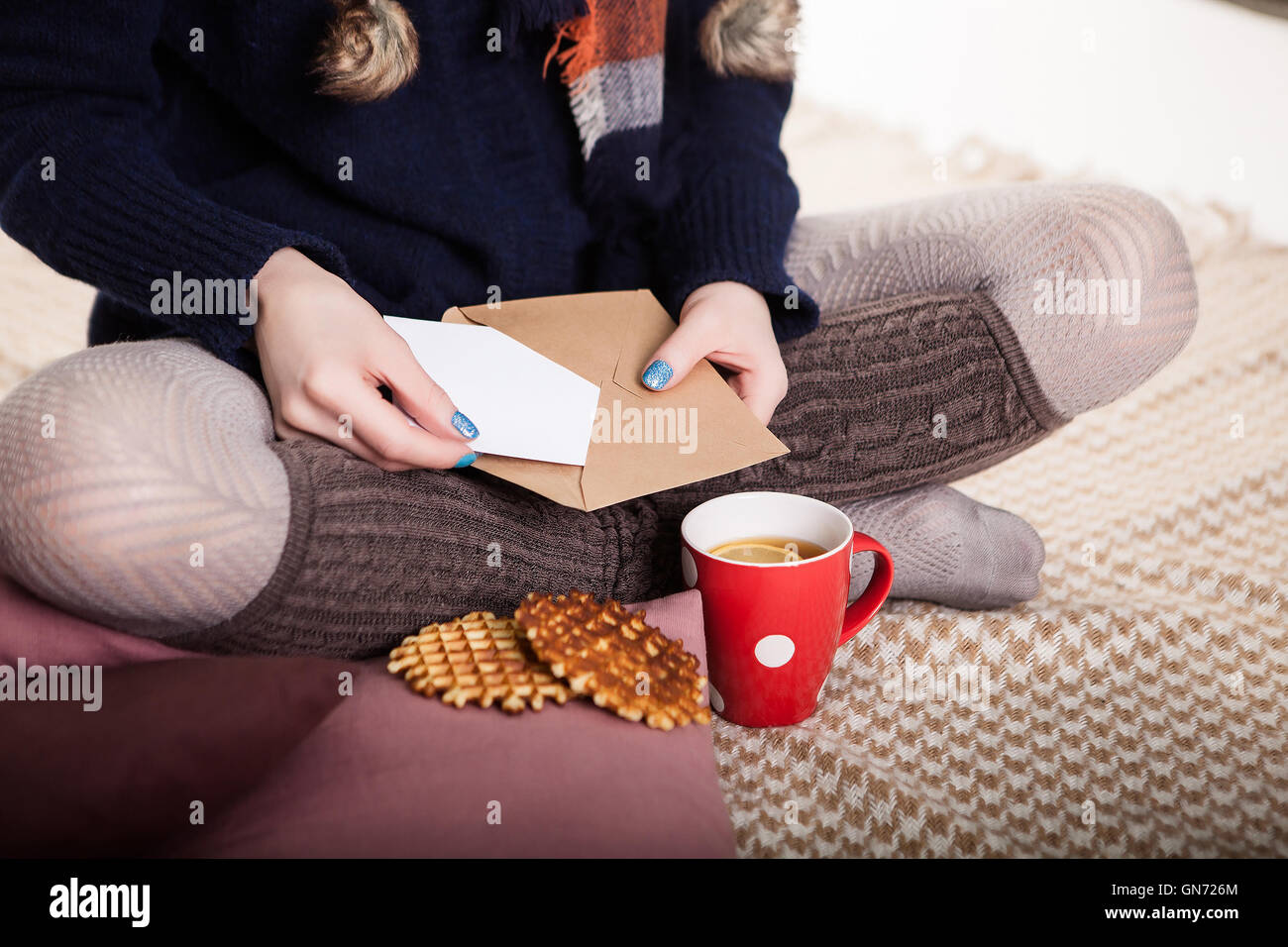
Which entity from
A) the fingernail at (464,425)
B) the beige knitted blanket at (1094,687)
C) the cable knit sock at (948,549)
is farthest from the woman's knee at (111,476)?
the cable knit sock at (948,549)

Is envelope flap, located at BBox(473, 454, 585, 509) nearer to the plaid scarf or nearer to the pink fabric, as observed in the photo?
the pink fabric

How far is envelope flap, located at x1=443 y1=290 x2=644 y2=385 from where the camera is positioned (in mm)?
626

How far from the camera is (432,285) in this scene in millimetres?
709

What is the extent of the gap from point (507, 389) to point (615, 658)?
18 cm

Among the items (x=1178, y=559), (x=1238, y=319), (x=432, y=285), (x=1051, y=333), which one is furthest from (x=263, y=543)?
(x=1238, y=319)

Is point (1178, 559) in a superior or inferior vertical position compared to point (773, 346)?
inferior

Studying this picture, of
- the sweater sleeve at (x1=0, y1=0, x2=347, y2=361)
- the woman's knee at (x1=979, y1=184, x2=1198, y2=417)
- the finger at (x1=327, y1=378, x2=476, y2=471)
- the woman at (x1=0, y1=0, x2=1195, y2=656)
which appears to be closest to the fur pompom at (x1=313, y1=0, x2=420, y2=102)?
the woman at (x1=0, y1=0, x2=1195, y2=656)

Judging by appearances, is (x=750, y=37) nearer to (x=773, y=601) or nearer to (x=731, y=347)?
(x=731, y=347)

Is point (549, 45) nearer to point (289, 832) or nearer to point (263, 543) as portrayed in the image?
point (263, 543)

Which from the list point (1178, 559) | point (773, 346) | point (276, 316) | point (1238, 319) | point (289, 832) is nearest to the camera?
point (289, 832)

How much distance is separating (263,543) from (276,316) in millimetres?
144

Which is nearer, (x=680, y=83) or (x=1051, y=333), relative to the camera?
(x=1051, y=333)

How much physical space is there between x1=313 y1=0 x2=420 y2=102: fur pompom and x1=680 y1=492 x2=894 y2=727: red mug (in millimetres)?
349
